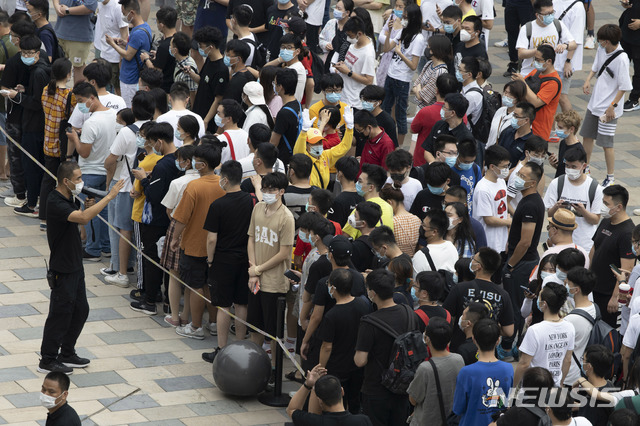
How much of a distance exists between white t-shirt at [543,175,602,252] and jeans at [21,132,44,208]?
232 inches

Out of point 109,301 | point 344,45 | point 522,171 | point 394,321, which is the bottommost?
point 109,301

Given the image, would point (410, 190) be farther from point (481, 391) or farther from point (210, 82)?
point (210, 82)

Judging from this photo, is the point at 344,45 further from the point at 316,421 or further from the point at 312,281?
the point at 316,421

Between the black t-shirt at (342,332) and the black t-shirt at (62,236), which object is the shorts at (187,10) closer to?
the black t-shirt at (62,236)

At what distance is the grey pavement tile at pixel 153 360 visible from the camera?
9166mm

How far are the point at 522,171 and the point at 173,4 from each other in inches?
337

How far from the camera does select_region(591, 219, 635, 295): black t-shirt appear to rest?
8727mm

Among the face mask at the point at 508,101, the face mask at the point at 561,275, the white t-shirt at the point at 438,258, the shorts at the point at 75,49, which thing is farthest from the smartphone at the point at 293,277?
the shorts at the point at 75,49

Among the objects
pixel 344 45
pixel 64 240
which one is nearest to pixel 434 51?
pixel 344 45

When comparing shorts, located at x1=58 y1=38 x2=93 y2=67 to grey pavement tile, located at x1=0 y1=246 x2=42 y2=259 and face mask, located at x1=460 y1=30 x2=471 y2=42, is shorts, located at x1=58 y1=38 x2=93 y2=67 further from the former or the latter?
face mask, located at x1=460 y1=30 x2=471 y2=42

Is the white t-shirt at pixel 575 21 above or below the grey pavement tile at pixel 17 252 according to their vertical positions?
above

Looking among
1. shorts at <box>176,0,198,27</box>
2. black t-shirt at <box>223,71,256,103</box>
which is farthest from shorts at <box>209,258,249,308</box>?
shorts at <box>176,0,198,27</box>

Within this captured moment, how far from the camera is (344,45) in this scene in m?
12.3

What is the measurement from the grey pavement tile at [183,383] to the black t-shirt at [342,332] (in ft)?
5.18
